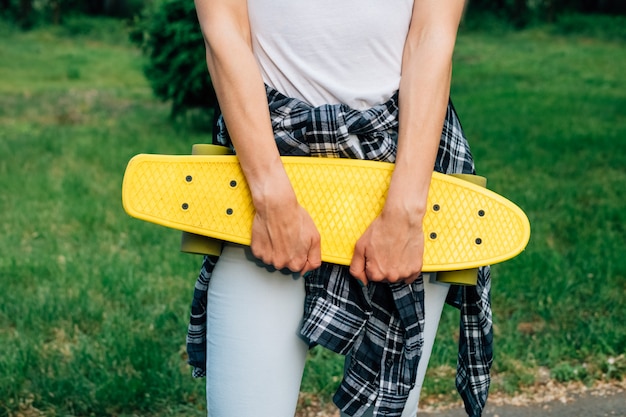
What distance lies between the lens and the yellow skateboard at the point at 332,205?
1.59 meters

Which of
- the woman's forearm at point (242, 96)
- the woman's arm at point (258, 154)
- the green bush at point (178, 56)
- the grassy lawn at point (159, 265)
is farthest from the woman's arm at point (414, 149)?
the green bush at point (178, 56)

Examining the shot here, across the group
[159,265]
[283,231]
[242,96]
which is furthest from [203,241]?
[159,265]

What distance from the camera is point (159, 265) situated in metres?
4.49

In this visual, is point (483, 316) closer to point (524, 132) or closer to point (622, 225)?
point (622, 225)

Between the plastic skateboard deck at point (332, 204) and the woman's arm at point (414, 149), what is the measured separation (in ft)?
0.15

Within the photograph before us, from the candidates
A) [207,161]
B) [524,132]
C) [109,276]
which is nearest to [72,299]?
[109,276]

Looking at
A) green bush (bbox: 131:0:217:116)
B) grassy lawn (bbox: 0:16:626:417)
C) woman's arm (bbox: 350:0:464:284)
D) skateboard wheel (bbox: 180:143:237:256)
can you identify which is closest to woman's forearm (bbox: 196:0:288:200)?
skateboard wheel (bbox: 180:143:237:256)

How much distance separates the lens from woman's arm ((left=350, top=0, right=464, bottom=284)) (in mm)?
1541

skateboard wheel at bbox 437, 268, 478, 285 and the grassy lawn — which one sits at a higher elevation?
skateboard wheel at bbox 437, 268, 478, 285

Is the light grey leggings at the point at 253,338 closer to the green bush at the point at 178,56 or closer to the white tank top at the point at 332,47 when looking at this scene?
the white tank top at the point at 332,47

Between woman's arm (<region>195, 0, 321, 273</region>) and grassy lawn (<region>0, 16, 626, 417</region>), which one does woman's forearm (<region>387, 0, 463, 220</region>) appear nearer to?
woman's arm (<region>195, 0, 321, 273</region>)

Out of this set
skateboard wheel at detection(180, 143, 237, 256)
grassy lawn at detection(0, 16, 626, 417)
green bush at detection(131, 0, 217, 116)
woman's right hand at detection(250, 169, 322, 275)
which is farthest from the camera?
green bush at detection(131, 0, 217, 116)

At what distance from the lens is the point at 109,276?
4273 millimetres

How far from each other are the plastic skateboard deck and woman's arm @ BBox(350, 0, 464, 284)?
5 centimetres
